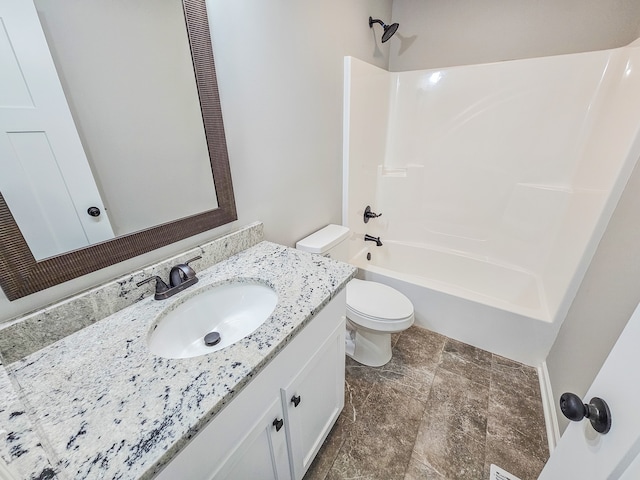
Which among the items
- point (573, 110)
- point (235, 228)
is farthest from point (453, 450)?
point (573, 110)

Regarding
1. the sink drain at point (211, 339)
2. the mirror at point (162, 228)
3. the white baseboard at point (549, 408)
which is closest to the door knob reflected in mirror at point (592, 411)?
the sink drain at point (211, 339)

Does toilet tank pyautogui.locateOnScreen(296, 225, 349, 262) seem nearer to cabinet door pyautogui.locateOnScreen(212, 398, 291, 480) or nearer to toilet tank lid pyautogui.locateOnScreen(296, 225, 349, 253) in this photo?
toilet tank lid pyautogui.locateOnScreen(296, 225, 349, 253)

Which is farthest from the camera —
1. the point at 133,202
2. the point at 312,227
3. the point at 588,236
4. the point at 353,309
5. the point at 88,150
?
the point at 312,227

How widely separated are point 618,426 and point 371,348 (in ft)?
4.06

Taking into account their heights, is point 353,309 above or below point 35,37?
below

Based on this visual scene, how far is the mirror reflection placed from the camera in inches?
24.9

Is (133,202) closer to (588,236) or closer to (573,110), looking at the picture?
(588,236)

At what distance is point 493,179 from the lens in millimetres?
2068

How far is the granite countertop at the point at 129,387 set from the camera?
45cm

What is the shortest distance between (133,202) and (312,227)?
100 centimetres

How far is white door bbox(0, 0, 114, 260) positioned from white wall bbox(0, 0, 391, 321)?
167 mm

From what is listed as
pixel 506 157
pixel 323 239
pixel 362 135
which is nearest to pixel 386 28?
pixel 362 135

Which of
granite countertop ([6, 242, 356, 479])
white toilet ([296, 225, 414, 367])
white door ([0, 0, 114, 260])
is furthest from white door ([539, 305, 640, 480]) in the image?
white door ([0, 0, 114, 260])

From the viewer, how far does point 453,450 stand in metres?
1.22
